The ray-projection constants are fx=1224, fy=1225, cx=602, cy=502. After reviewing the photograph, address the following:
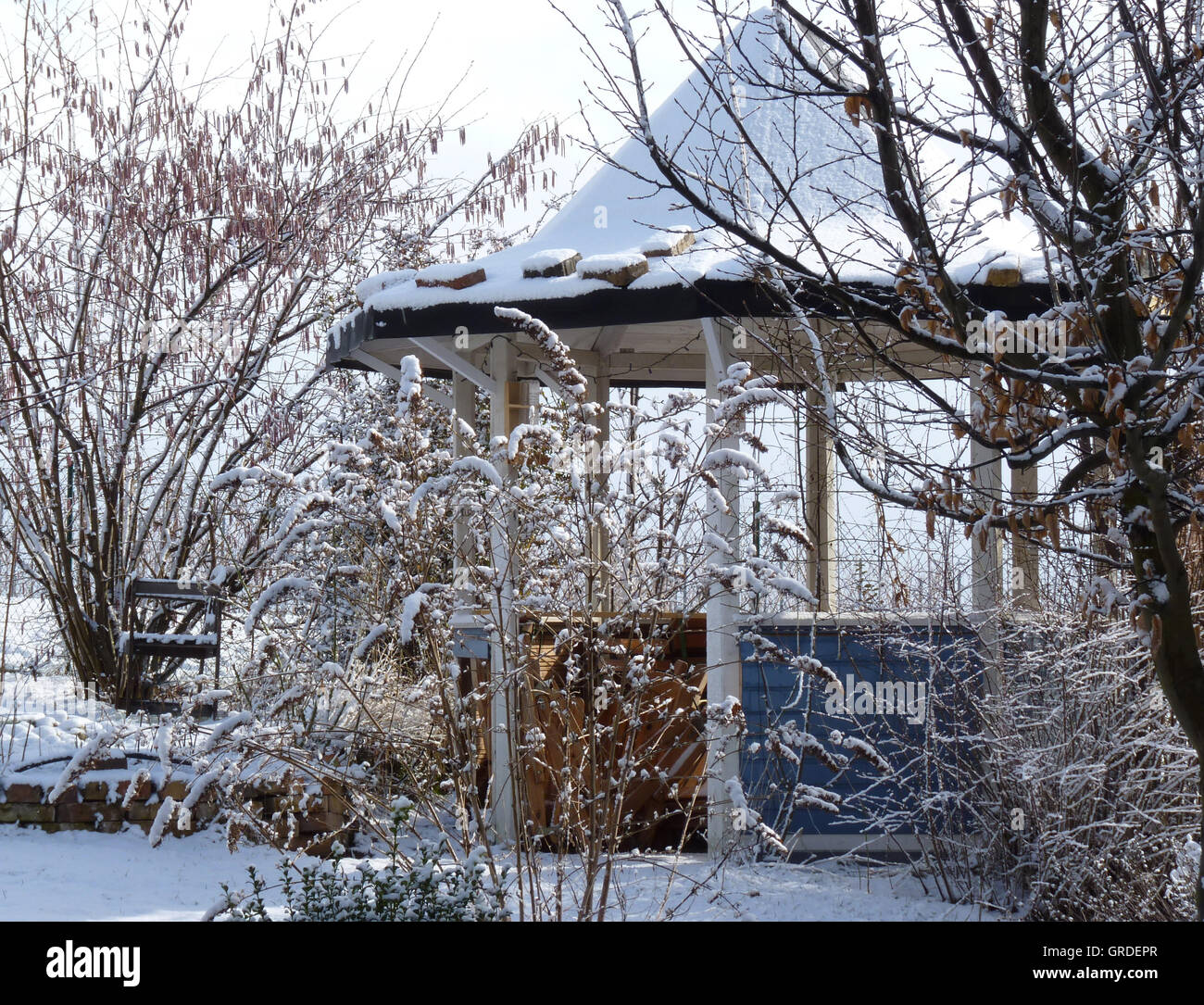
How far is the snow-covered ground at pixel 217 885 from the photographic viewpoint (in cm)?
473

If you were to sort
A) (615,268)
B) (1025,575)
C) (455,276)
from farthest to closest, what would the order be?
1. (455,276)
2. (615,268)
3. (1025,575)

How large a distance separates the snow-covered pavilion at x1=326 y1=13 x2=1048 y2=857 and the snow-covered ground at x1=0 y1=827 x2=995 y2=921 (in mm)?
427

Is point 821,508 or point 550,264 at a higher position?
point 550,264

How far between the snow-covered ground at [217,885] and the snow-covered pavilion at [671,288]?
43 cm

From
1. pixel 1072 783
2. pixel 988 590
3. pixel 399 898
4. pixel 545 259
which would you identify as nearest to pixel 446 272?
pixel 545 259

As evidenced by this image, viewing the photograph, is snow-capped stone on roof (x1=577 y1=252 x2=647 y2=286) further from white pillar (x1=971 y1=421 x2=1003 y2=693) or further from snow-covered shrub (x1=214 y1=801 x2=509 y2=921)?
snow-covered shrub (x1=214 y1=801 x2=509 y2=921)

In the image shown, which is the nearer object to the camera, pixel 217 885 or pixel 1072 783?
pixel 1072 783

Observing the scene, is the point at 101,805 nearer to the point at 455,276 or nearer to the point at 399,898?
the point at 455,276

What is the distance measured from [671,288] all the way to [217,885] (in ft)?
10.8

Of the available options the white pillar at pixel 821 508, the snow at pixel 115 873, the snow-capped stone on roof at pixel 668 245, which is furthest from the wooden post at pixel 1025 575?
the snow at pixel 115 873

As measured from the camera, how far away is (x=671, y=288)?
5566 millimetres

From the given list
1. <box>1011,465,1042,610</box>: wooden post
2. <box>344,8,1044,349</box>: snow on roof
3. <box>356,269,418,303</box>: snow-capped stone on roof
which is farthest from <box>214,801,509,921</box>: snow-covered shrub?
<box>356,269,418,303</box>: snow-capped stone on roof

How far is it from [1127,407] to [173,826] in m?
4.91
